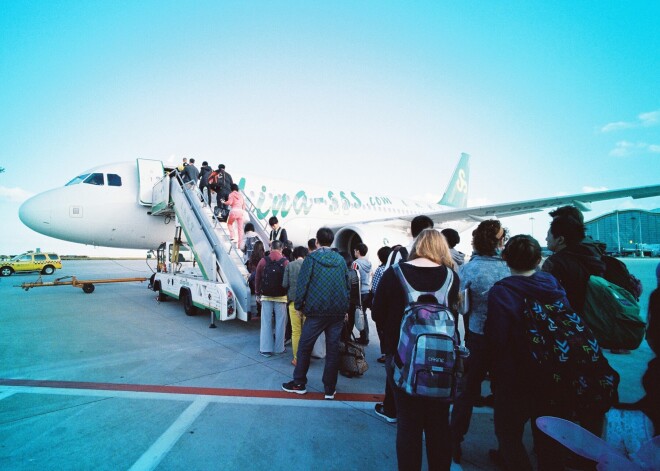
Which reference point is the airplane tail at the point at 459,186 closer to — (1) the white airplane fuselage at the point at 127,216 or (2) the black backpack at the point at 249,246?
(1) the white airplane fuselage at the point at 127,216

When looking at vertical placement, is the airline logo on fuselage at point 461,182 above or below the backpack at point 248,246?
above

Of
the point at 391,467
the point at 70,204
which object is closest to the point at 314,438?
the point at 391,467

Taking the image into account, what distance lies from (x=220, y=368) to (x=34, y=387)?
6.07 feet

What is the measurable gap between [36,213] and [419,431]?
9.63 metres

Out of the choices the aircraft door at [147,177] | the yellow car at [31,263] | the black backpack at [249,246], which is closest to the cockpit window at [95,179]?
the aircraft door at [147,177]

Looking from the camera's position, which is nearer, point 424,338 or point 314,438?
point 424,338

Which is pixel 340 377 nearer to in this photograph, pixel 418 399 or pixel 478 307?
pixel 478 307

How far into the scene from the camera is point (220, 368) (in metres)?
3.90

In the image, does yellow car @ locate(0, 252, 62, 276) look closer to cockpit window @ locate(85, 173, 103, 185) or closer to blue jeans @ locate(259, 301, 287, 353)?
cockpit window @ locate(85, 173, 103, 185)

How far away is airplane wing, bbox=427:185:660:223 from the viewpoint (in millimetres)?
6410

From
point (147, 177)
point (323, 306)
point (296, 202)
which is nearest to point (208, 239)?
point (147, 177)

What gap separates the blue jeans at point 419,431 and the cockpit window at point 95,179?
30.3 ft

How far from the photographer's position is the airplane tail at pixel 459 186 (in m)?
20.5

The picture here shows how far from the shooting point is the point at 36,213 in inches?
296
